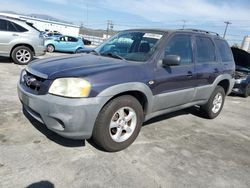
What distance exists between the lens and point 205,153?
3.94 meters

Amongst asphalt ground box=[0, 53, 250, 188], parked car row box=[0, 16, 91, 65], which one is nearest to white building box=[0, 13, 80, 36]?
parked car row box=[0, 16, 91, 65]

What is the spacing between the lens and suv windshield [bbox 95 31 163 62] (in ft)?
13.1

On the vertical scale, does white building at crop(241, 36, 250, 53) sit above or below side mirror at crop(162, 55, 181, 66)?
below

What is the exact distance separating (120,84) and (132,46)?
1207 mm

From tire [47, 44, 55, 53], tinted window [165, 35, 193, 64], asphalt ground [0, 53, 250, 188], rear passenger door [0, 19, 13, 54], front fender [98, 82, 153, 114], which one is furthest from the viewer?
tire [47, 44, 55, 53]

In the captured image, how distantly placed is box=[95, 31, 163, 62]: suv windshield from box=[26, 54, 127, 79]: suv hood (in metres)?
0.30

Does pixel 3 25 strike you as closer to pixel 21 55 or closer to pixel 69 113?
pixel 21 55

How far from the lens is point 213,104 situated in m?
5.69

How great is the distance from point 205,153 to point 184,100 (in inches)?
41.1

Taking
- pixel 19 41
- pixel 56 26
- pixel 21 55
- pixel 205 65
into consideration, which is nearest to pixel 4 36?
pixel 19 41

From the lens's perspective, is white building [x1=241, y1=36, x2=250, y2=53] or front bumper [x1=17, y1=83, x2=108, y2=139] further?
white building [x1=241, y1=36, x2=250, y2=53]

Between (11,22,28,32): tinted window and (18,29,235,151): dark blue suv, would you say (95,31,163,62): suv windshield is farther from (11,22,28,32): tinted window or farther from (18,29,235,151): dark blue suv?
(11,22,28,32): tinted window

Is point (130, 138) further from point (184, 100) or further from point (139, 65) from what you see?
point (184, 100)

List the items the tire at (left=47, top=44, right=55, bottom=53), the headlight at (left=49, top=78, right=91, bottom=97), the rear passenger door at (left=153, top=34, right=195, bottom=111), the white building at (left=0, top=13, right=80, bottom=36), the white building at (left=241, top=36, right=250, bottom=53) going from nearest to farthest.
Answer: the headlight at (left=49, top=78, right=91, bottom=97) < the rear passenger door at (left=153, top=34, right=195, bottom=111) < the tire at (left=47, top=44, right=55, bottom=53) < the white building at (left=241, top=36, right=250, bottom=53) < the white building at (left=0, top=13, right=80, bottom=36)
